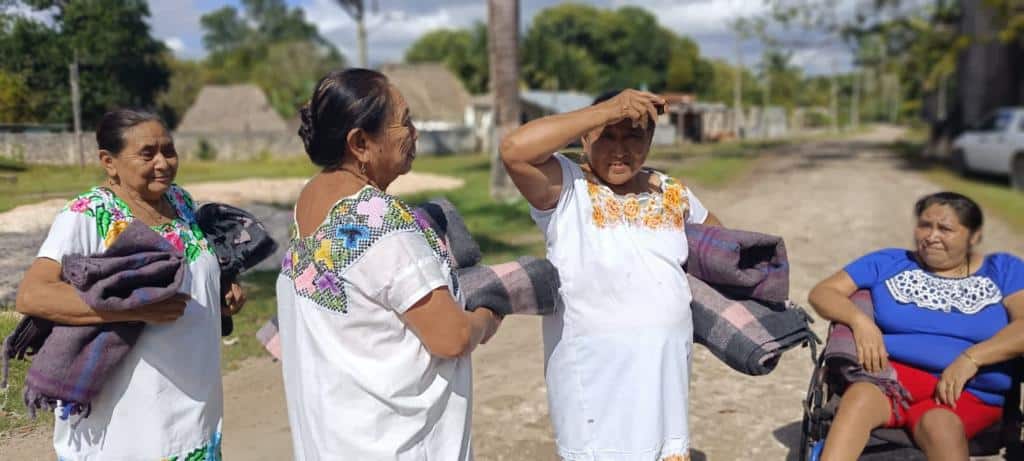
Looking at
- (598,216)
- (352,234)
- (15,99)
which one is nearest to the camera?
(352,234)

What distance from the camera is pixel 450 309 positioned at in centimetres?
207

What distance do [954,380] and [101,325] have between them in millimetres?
3102

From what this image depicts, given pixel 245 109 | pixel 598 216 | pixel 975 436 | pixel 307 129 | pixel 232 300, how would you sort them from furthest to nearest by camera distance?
pixel 245 109
pixel 975 436
pixel 232 300
pixel 598 216
pixel 307 129

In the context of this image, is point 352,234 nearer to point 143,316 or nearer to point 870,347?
point 143,316

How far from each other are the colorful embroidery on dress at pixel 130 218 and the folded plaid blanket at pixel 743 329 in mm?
1630

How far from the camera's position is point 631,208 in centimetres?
258

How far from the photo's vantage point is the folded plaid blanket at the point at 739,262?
2666mm

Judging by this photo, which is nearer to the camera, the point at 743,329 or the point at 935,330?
the point at 743,329

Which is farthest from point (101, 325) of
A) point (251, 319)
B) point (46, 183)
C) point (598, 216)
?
point (251, 319)

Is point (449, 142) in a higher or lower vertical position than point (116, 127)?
lower

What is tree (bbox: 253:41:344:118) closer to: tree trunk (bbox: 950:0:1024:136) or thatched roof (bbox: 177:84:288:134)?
thatched roof (bbox: 177:84:288:134)

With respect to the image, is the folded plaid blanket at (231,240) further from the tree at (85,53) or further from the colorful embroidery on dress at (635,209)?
the tree at (85,53)

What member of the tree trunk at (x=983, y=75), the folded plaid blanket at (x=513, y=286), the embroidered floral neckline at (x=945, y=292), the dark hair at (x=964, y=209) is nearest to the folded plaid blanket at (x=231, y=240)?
the folded plaid blanket at (x=513, y=286)

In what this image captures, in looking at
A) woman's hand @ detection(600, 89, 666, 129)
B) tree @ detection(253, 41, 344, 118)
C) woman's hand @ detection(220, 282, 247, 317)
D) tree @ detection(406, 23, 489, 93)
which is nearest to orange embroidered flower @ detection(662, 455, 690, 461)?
woman's hand @ detection(600, 89, 666, 129)
